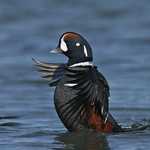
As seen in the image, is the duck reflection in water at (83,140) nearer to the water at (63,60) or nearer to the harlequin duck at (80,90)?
the water at (63,60)

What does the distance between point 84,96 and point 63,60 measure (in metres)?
6.41

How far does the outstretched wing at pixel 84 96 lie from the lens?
1109cm

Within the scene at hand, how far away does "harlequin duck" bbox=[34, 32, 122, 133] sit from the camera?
36.4ft

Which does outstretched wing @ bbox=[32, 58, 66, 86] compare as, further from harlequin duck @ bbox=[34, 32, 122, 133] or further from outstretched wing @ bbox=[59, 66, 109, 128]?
outstretched wing @ bbox=[59, 66, 109, 128]

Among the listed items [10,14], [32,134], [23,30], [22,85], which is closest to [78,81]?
[32,134]

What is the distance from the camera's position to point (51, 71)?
38.5 ft

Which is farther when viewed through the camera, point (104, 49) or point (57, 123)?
point (104, 49)

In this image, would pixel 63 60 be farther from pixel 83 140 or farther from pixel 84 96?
pixel 84 96

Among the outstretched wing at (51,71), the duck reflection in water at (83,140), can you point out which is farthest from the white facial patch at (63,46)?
the duck reflection in water at (83,140)

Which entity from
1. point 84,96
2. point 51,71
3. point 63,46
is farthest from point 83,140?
point 63,46

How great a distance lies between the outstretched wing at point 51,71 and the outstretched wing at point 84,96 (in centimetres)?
34

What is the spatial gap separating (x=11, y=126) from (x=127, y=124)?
1445mm

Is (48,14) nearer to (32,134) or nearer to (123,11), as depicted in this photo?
(123,11)

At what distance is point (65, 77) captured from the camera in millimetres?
11227
